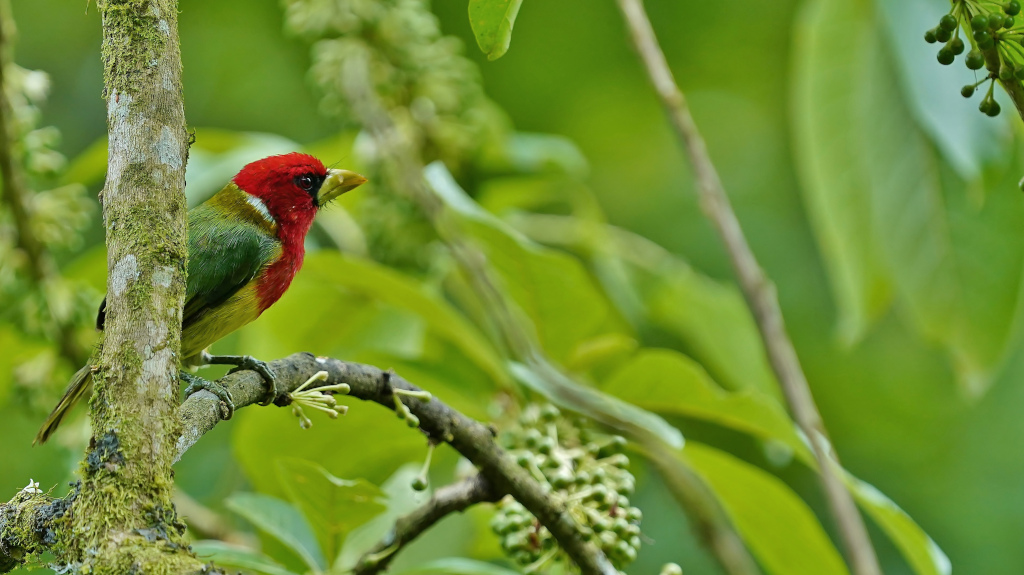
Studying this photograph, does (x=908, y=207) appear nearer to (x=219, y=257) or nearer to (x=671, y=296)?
(x=671, y=296)

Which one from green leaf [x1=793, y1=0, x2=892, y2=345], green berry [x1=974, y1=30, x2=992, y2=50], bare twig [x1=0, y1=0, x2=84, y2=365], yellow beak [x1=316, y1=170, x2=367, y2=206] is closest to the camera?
green berry [x1=974, y1=30, x2=992, y2=50]

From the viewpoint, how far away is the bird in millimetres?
2242

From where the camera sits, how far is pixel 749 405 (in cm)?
231

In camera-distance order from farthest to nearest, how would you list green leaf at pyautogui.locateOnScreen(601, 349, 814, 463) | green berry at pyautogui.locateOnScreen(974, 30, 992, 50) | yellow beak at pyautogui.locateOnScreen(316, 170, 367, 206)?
yellow beak at pyautogui.locateOnScreen(316, 170, 367, 206) → green leaf at pyautogui.locateOnScreen(601, 349, 814, 463) → green berry at pyautogui.locateOnScreen(974, 30, 992, 50)

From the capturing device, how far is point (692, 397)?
2498 mm

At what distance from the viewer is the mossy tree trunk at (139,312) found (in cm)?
117

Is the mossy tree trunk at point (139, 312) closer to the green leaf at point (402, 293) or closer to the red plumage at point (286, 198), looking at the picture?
the red plumage at point (286, 198)

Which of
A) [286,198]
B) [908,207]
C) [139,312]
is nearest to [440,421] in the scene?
[139,312]

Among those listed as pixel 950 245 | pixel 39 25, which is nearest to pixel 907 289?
pixel 950 245

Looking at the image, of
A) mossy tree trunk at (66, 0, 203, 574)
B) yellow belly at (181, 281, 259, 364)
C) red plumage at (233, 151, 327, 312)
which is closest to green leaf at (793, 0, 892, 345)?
red plumage at (233, 151, 327, 312)

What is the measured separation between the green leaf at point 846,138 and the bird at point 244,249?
1609mm

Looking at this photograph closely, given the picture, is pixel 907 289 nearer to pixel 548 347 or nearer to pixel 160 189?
pixel 548 347

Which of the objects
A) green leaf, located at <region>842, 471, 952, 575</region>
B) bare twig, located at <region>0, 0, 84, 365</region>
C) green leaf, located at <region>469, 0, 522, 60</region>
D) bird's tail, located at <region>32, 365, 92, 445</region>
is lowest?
green leaf, located at <region>842, 471, 952, 575</region>

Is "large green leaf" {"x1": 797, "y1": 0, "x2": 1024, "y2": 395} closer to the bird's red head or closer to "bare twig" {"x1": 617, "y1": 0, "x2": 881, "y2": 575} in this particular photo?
"bare twig" {"x1": 617, "y1": 0, "x2": 881, "y2": 575}
